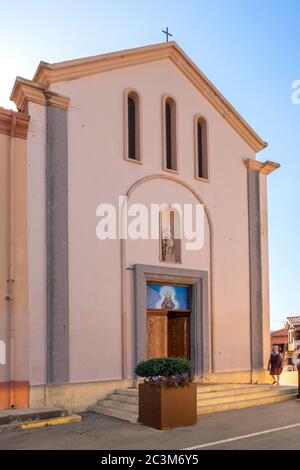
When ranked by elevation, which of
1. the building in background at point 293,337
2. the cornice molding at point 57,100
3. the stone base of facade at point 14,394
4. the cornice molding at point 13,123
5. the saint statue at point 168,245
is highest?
the cornice molding at point 57,100

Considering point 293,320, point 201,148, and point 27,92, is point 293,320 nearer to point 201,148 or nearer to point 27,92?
point 201,148

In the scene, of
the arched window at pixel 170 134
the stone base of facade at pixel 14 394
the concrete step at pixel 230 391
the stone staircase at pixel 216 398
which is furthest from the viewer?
the arched window at pixel 170 134

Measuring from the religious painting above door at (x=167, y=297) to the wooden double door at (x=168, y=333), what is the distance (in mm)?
169

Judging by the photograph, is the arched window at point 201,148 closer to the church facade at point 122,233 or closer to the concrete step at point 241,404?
the church facade at point 122,233

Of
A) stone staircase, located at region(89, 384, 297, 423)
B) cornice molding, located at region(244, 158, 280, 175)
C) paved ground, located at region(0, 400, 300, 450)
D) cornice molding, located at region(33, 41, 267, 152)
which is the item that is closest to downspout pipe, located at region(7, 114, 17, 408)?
paved ground, located at region(0, 400, 300, 450)

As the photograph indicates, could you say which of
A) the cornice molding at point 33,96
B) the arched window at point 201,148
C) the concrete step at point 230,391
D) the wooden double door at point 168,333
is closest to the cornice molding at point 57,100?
the cornice molding at point 33,96

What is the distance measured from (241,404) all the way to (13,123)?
348 inches

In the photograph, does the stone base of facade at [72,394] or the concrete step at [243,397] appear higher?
the stone base of facade at [72,394]

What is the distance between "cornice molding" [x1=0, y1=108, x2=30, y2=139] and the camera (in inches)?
516

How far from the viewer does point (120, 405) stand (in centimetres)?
1309

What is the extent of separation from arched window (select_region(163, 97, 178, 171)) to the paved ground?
24.3 ft

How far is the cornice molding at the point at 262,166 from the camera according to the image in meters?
18.4

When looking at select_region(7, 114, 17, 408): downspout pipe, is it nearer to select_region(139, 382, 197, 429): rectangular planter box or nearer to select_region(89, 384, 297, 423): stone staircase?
select_region(89, 384, 297, 423): stone staircase
